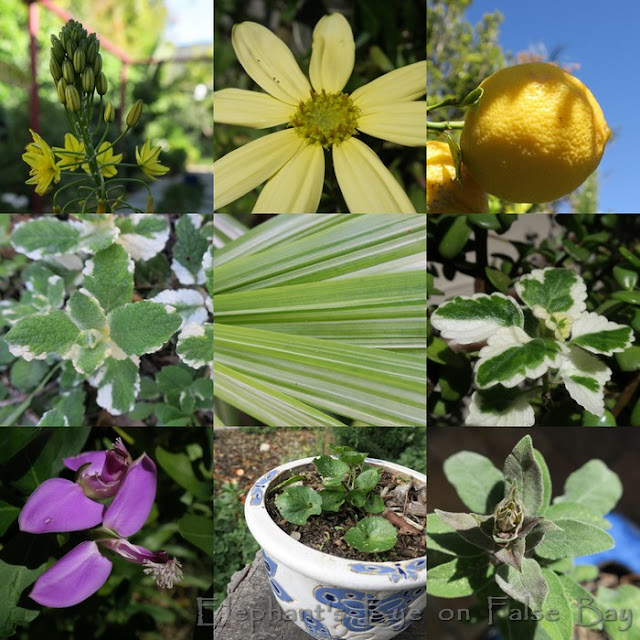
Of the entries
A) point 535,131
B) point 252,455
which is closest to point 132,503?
point 252,455

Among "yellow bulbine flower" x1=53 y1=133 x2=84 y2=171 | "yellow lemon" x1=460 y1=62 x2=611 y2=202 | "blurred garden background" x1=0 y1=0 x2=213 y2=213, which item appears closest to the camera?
"yellow lemon" x1=460 y1=62 x2=611 y2=202

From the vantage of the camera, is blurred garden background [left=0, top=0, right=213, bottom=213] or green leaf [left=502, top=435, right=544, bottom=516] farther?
blurred garden background [left=0, top=0, right=213, bottom=213]

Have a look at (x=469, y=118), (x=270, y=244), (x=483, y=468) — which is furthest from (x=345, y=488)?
(x=469, y=118)

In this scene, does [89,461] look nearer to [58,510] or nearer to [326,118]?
[58,510]

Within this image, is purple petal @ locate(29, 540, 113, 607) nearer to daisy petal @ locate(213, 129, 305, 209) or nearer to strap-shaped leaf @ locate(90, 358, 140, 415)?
strap-shaped leaf @ locate(90, 358, 140, 415)

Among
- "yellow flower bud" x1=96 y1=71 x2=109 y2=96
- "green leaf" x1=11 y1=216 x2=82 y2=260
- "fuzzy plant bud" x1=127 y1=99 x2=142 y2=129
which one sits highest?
"yellow flower bud" x1=96 y1=71 x2=109 y2=96

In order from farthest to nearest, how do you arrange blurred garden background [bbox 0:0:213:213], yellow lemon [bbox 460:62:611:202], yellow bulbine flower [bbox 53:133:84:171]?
blurred garden background [bbox 0:0:213:213], yellow bulbine flower [bbox 53:133:84:171], yellow lemon [bbox 460:62:611:202]

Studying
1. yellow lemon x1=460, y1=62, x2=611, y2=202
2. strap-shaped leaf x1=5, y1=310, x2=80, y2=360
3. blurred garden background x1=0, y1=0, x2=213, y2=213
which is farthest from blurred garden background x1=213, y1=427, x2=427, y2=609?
blurred garden background x1=0, y1=0, x2=213, y2=213
